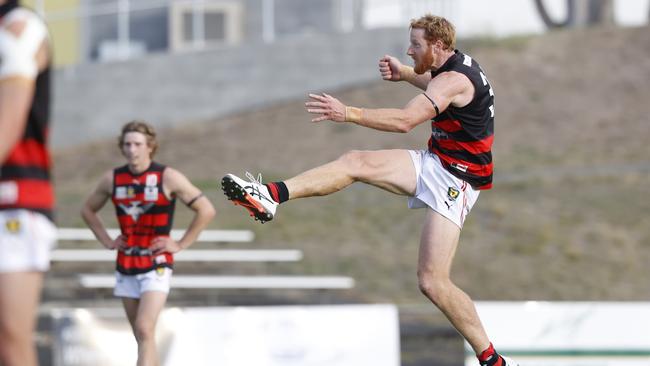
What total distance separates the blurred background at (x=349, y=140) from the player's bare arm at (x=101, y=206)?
6.75 m

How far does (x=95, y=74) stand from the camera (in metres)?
27.1

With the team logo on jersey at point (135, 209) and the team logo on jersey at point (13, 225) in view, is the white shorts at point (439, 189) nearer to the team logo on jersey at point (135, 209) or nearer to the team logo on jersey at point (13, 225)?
the team logo on jersey at point (135, 209)

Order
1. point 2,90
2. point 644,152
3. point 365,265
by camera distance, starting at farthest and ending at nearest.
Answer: point 644,152 < point 365,265 < point 2,90

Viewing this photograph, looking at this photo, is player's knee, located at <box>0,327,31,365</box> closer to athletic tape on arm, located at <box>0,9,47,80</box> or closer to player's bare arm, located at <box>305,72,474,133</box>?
athletic tape on arm, located at <box>0,9,47,80</box>

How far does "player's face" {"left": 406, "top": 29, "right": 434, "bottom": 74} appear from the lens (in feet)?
24.6

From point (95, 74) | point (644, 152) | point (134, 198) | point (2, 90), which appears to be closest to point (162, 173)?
point (134, 198)

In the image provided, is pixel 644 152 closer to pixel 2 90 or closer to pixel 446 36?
pixel 446 36

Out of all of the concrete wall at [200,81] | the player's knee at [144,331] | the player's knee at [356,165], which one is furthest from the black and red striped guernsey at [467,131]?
the concrete wall at [200,81]

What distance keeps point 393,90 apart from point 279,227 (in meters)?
6.17

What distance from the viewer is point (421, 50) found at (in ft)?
24.6

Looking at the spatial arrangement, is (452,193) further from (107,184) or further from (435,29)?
(107,184)

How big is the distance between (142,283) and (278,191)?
5.61 feet

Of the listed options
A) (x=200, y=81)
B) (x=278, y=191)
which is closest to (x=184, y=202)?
(x=278, y=191)

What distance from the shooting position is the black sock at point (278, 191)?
7297 millimetres
